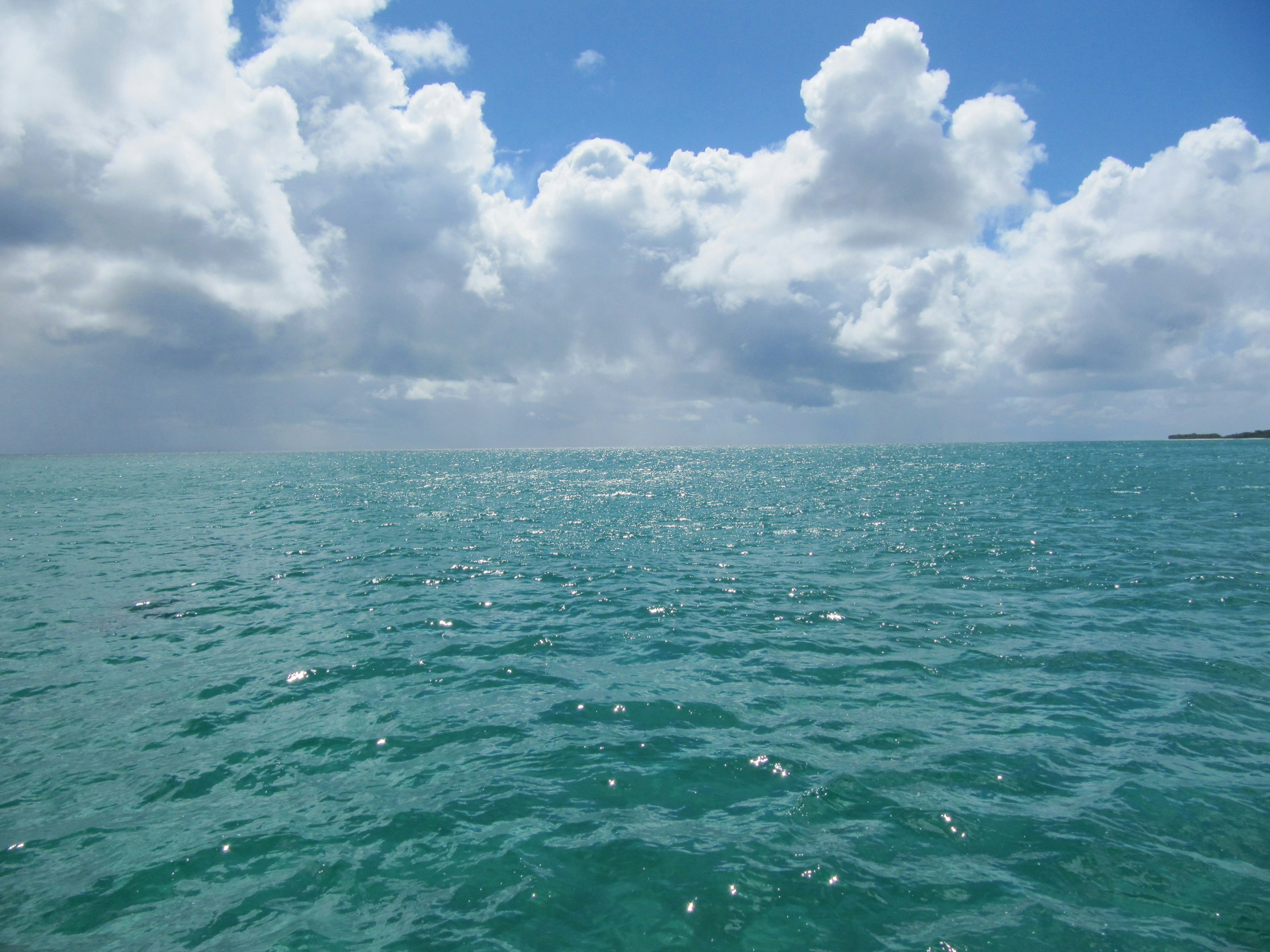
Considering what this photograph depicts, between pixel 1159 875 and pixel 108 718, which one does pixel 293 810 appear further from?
pixel 1159 875

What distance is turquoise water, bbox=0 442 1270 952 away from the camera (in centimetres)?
966

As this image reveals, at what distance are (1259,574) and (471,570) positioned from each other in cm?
4126

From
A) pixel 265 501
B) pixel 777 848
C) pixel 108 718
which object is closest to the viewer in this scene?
pixel 777 848

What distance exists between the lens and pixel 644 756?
47.2ft

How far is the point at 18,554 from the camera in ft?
140

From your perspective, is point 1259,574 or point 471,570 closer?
point 1259,574

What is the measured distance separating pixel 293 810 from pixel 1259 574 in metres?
42.4

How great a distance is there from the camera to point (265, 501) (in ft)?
273

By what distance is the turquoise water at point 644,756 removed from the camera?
966 centimetres

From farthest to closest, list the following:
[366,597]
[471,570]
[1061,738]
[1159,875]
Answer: [471,570], [366,597], [1061,738], [1159,875]

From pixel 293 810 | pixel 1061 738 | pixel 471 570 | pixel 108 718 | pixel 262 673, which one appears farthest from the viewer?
pixel 471 570

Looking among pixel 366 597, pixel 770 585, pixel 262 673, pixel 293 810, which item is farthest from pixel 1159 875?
pixel 366 597

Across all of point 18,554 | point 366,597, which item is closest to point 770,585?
point 366,597

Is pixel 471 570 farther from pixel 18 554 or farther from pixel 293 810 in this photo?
pixel 18 554
